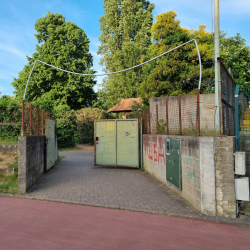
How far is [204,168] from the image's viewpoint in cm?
577

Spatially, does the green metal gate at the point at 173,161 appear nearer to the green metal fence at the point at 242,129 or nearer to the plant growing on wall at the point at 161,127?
the plant growing on wall at the point at 161,127

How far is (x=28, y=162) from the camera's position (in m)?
8.02

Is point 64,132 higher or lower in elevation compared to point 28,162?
higher

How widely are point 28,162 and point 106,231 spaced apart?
4.14m

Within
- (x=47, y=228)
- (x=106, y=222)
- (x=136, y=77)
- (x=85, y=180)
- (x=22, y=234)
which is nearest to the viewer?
(x=22, y=234)

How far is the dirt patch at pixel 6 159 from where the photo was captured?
9.19 m

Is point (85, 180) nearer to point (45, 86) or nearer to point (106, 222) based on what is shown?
point (106, 222)

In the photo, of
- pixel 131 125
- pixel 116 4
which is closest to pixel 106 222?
pixel 131 125

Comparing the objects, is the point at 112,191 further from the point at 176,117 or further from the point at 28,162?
the point at 176,117

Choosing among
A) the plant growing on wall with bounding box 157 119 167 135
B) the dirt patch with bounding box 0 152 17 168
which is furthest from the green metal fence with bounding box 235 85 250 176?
the dirt patch with bounding box 0 152 17 168

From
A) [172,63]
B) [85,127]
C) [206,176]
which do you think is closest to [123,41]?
[85,127]

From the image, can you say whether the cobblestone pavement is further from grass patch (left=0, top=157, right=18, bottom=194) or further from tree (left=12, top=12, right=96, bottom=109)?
Result: tree (left=12, top=12, right=96, bottom=109)

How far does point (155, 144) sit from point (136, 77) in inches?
1098

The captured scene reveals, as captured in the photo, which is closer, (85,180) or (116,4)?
(85,180)
